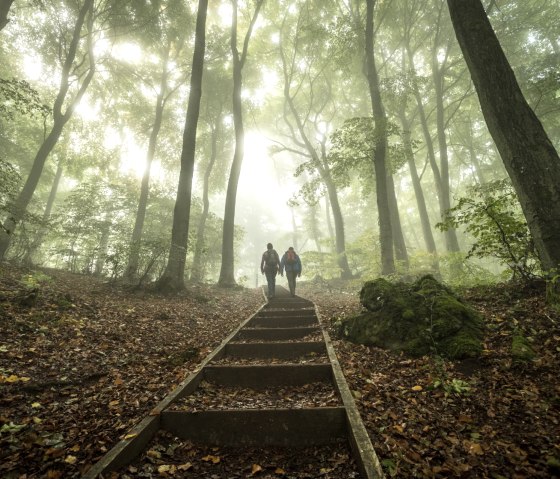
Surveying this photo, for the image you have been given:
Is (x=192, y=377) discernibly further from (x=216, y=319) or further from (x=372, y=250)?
(x=372, y=250)

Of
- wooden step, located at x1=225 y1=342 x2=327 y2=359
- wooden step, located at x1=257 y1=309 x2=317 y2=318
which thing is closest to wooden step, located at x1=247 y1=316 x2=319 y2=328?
wooden step, located at x1=257 y1=309 x2=317 y2=318

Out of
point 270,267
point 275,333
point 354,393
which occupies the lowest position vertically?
point 354,393

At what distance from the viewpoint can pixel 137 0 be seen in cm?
1498

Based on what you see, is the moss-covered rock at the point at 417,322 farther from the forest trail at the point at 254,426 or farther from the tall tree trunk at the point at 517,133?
the tall tree trunk at the point at 517,133

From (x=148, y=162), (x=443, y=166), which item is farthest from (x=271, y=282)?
(x=443, y=166)

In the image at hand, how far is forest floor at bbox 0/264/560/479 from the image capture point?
255 cm

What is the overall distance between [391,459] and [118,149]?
23.7 metres

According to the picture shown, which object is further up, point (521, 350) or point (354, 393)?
point (521, 350)

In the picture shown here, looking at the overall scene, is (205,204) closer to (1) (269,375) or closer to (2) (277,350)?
(2) (277,350)

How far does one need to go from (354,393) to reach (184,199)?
9.05m

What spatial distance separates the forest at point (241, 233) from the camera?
2.87 m

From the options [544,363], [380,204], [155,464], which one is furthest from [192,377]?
[380,204]

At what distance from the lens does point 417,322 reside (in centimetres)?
502

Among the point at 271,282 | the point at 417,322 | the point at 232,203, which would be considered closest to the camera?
the point at 417,322
